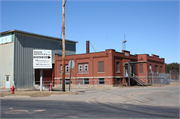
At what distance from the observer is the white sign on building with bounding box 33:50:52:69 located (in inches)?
949

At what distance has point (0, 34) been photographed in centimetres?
3559

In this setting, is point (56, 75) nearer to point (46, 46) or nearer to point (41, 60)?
point (46, 46)

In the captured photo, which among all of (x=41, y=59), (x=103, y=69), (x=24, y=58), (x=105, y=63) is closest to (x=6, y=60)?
(x=24, y=58)

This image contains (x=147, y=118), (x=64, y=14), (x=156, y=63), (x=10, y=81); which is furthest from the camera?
(x=156, y=63)

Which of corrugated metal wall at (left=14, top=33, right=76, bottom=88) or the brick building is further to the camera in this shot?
corrugated metal wall at (left=14, top=33, right=76, bottom=88)

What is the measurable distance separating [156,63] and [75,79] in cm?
2154

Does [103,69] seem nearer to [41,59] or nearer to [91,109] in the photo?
[41,59]

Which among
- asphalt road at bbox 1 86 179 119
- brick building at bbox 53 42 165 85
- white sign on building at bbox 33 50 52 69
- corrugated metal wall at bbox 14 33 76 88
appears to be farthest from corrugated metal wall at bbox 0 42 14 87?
asphalt road at bbox 1 86 179 119

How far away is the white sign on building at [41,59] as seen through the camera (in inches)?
949

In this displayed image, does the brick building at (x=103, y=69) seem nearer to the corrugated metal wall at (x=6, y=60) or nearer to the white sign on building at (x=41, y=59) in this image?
the corrugated metal wall at (x=6, y=60)

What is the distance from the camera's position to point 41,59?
24.3 meters

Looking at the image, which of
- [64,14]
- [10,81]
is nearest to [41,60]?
[64,14]

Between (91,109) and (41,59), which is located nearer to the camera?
(91,109)

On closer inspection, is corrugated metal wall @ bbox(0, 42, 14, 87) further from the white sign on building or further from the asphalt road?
the asphalt road
